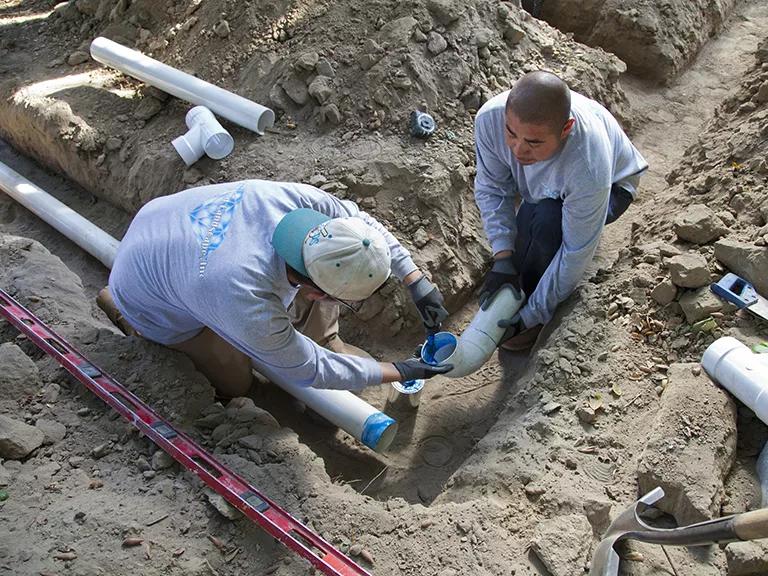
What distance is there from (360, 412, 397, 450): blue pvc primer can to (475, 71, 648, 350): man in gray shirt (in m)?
0.85

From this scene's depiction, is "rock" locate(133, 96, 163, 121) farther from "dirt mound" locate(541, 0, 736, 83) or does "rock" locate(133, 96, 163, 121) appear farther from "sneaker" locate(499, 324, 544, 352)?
"dirt mound" locate(541, 0, 736, 83)

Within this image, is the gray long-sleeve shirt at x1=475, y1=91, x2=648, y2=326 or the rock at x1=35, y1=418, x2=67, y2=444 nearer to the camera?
the rock at x1=35, y1=418, x2=67, y2=444

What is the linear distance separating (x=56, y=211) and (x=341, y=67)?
225 cm

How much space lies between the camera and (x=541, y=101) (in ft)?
9.30

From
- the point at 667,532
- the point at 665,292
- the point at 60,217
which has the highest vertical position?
the point at 665,292

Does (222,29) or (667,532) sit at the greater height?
(667,532)

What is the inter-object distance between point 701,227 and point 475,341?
130cm

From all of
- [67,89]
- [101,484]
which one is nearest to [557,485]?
[101,484]

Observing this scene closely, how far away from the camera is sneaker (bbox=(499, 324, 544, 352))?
3.88 meters

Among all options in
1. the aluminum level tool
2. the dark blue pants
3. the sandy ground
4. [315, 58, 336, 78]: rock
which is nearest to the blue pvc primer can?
the sandy ground

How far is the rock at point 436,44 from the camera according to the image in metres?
4.61

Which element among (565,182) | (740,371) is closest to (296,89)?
(565,182)

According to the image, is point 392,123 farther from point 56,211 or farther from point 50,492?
Answer: point 50,492

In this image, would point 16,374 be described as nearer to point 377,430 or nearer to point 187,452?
point 187,452
